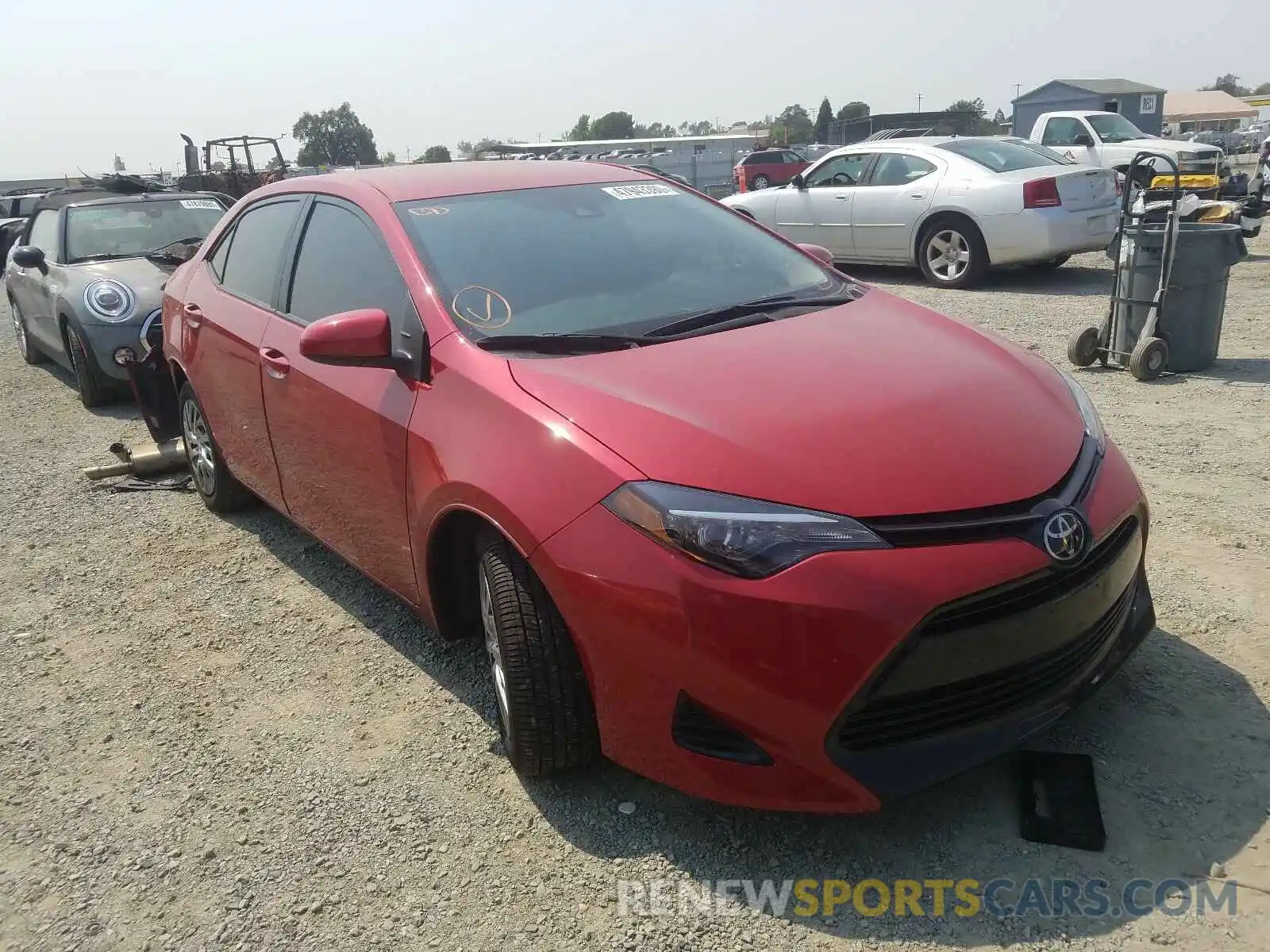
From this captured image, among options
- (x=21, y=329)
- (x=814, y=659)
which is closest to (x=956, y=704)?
(x=814, y=659)

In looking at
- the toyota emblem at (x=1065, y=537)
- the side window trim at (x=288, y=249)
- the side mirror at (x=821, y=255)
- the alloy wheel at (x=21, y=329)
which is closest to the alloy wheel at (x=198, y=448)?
the side window trim at (x=288, y=249)

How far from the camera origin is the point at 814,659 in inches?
81.7

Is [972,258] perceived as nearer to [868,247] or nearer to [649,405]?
[868,247]

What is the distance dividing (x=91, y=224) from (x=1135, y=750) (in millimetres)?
8387

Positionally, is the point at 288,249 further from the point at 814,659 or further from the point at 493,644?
the point at 814,659

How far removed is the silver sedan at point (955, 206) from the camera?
959 cm

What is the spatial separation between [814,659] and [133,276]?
7018 mm

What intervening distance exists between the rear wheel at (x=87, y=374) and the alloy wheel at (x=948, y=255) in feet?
25.3

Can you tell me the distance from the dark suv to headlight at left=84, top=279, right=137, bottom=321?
1004 inches

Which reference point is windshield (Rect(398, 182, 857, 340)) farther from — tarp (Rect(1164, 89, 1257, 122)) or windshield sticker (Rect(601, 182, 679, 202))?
tarp (Rect(1164, 89, 1257, 122))


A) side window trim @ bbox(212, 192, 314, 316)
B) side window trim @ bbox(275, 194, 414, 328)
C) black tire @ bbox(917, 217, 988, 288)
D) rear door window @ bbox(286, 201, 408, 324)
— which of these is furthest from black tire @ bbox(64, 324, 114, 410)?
black tire @ bbox(917, 217, 988, 288)

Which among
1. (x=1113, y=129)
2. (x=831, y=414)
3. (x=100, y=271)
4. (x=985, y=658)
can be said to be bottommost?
(x=985, y=658)

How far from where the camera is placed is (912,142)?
10820mm

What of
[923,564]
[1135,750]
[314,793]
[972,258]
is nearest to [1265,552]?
[1135,750]
